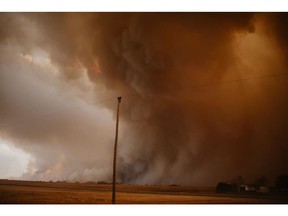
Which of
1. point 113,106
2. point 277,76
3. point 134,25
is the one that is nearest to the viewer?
point 134,25

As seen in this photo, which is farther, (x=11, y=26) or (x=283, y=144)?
(x=283, y=144)

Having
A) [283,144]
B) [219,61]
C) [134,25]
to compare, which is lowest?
[283,144]

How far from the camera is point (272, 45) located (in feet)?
40.9

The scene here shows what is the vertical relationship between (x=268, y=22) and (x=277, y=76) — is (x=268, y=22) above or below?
above

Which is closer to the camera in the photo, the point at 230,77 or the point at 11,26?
the point at 11,26
